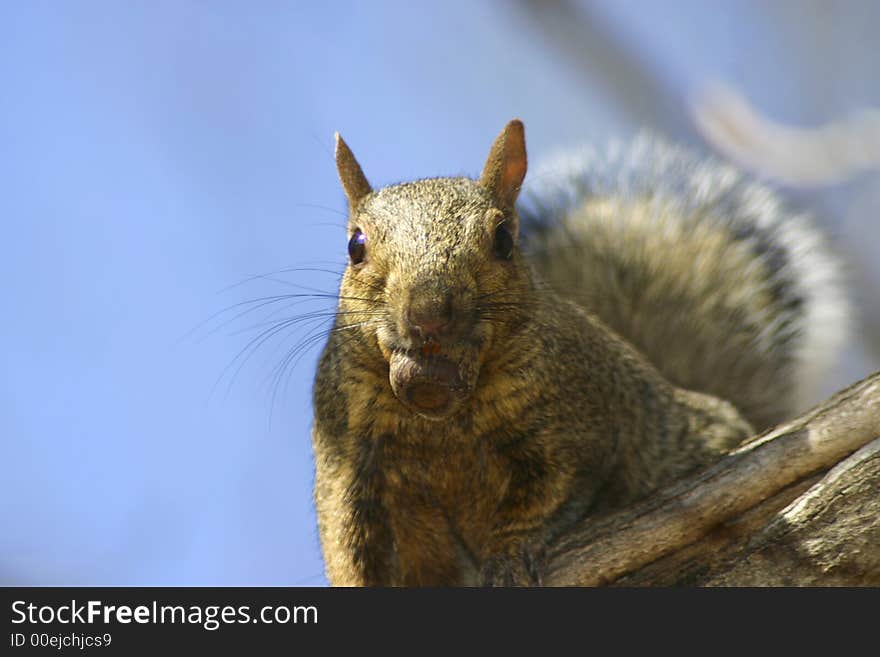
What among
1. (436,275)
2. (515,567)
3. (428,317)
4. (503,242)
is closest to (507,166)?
(503,242)

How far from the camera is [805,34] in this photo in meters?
5.16

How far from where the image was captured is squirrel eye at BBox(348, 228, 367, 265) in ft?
10.7

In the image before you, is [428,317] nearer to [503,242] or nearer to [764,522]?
[503,242]

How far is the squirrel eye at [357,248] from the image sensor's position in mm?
3248

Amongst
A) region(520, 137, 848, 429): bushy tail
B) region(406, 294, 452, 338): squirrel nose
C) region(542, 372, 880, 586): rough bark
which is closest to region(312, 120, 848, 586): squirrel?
region(406, 294, 452, 338): squirrel nose

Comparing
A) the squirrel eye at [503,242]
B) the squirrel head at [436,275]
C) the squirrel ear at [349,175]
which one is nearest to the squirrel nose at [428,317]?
the squirrel head at [436,275]

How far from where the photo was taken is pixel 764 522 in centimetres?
299

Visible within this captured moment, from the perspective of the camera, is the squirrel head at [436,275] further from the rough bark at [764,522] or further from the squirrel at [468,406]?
the rough bark at [764,522]

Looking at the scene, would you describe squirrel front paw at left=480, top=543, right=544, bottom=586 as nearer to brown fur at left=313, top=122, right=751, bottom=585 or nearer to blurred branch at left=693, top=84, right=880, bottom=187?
brown fur at left=313, top=122, right=751, bottom=585

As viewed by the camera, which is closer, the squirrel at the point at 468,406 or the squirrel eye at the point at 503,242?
the squirrel at the point at 468,406

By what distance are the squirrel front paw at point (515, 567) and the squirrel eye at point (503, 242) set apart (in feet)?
2.76

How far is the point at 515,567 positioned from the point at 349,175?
1.39m

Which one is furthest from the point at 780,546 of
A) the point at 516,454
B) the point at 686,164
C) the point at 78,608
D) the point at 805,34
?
the point at 805,34

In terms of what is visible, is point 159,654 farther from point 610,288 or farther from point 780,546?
point 610,288
